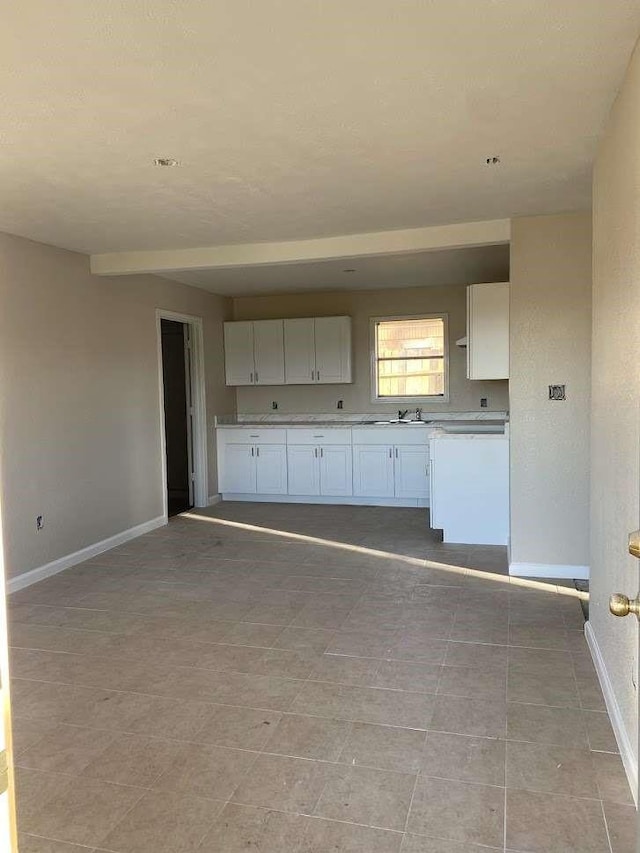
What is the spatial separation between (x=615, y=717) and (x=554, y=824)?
0.66 meters

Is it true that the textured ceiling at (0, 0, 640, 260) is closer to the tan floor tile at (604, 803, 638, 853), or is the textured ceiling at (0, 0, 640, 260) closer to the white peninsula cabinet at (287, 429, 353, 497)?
the tan floor tile at (604, 803, 638, 853)

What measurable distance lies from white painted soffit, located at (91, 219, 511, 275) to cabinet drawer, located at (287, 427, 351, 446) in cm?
254

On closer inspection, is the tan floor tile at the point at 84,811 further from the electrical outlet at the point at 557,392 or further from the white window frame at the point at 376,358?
the white window frame at the point at 376,358

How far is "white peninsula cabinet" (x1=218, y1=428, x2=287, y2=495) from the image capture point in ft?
24.0

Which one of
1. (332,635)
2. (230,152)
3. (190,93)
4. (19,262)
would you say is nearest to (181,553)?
(332,635)

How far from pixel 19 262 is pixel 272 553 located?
282cm

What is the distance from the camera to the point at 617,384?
2416 millimetres

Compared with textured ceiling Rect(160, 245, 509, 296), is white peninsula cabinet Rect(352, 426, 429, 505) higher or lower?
lower

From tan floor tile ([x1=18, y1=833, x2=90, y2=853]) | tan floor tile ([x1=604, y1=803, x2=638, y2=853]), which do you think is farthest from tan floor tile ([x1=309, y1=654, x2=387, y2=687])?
tan floor tile ([x1=18, y1=833, x2=90, y2=853])

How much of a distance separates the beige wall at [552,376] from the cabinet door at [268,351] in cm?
373

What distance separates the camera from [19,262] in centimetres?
448

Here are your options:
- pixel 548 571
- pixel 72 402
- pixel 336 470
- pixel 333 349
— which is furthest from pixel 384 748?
pixel 333 349

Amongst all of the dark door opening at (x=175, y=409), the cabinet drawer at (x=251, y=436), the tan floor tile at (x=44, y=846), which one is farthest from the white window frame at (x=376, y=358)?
the tan floor tile at (x=44, y=846)

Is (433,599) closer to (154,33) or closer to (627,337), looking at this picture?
(627,337)
